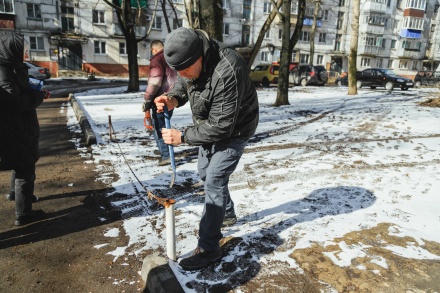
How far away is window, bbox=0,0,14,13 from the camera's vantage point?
30109 millimetres

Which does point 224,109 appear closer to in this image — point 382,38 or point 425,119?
point 425,119

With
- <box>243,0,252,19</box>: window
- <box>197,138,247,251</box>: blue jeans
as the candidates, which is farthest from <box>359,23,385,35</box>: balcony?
<box>197,138,247,251</box>: blue jeans

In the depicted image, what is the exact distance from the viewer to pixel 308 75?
77.3ft

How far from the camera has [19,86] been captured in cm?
311

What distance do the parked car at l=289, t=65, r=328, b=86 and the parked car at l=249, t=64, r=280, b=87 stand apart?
1659 millimetres

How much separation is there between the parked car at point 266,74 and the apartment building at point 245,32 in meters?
6.21

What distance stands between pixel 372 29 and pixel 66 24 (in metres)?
40.1

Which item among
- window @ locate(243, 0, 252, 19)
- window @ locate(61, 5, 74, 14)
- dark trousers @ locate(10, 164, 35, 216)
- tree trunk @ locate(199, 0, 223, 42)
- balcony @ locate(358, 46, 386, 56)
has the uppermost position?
window @ locate(243, 0, 252, 19)

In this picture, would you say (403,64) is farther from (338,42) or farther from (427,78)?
(427,78)

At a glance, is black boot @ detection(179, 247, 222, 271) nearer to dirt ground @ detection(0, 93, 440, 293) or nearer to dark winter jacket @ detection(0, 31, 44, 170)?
dirt ground @ detection(0, 93, 440, 293)

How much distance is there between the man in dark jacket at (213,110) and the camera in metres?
2.19

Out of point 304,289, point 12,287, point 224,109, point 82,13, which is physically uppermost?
point 82,13

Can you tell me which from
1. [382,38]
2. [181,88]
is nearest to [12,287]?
[181,88]

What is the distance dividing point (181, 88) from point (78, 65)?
35416mm
